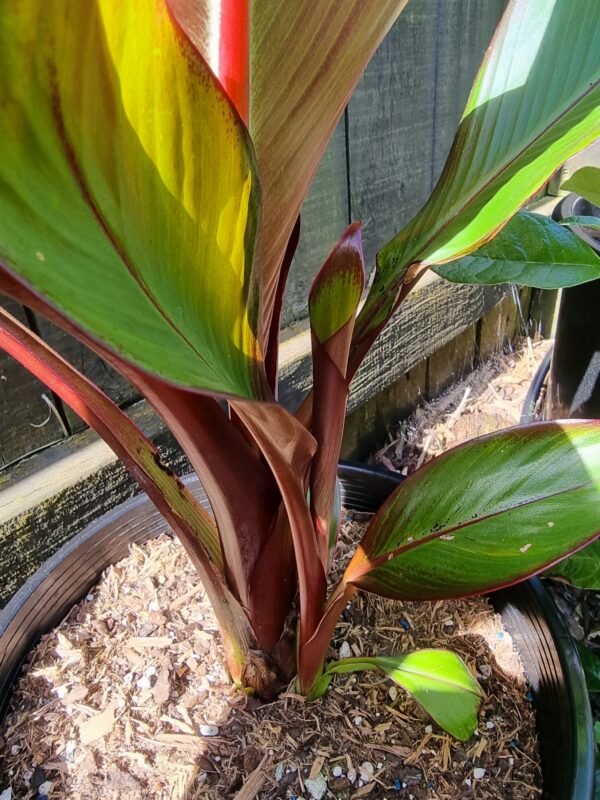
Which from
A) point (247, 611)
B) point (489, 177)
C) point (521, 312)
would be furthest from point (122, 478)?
point (521, 312)

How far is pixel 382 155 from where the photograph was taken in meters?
1.06

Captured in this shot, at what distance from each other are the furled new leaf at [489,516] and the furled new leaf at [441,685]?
0.35 feet

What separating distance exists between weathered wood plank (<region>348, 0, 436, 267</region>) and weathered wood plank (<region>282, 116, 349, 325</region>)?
28 mm

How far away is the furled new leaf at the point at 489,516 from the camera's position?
0.46 meters

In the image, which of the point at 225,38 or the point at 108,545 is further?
the point at 108,545

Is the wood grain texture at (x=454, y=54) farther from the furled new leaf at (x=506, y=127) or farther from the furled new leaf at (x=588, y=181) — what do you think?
the furled new leaf at (x=506, y=127)

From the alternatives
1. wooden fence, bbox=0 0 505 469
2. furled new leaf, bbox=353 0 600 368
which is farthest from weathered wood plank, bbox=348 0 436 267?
furled new leaf, bbox=353 0 600 368

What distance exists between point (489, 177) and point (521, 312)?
1292mm

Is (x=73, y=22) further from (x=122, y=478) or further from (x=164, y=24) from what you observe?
(x=122, y=478)

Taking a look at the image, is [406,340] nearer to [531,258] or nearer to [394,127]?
[394,127]

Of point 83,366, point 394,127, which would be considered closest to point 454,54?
point 394,127

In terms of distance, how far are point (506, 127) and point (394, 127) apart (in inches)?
27.3

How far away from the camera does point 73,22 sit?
17cm

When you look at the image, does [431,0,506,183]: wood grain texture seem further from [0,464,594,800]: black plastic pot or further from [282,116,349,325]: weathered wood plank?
[0,464,594,800]: black plastic pot
